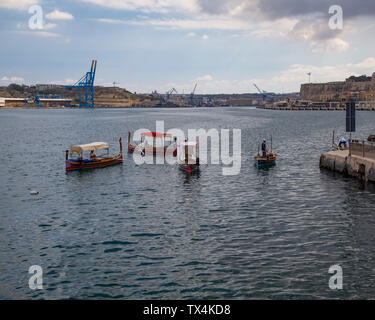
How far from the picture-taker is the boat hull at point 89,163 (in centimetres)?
4147

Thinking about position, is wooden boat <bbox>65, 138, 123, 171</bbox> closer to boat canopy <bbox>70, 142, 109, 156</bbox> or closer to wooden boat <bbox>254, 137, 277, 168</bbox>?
boat canopy <bbox>70, 142, 109, 156</bbox>

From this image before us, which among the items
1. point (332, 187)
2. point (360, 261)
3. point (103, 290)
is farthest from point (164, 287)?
point (332, 187)

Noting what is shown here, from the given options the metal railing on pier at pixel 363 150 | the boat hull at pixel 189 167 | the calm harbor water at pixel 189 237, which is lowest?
the calm harbor water at pixel 189 237

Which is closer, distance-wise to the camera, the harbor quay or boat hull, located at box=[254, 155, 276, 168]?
A: the harbor quay

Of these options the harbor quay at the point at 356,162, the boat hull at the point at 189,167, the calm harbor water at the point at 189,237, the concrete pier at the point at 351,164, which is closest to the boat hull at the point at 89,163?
the calm harbor water at the point at 189,237

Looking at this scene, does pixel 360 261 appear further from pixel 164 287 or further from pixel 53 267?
pixel 53 267

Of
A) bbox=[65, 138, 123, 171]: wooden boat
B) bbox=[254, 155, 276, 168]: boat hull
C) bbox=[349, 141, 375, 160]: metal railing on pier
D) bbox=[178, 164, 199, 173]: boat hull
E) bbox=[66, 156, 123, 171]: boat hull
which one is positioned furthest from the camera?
bbox=[254, 155, 276, 168]: boat hull

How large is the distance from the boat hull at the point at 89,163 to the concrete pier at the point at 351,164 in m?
23.6

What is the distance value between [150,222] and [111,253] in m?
5.04

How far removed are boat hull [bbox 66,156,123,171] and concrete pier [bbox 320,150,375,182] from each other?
2359cm

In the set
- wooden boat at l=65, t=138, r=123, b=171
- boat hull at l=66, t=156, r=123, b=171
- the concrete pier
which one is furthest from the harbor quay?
wooden boat at l=65, t=138, r=123, b=171

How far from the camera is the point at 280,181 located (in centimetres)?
3459

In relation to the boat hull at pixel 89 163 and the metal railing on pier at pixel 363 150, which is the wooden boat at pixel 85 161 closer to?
the boat hull at pixel 89 163

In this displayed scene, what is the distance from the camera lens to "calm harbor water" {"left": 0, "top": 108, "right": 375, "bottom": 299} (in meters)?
14.8
